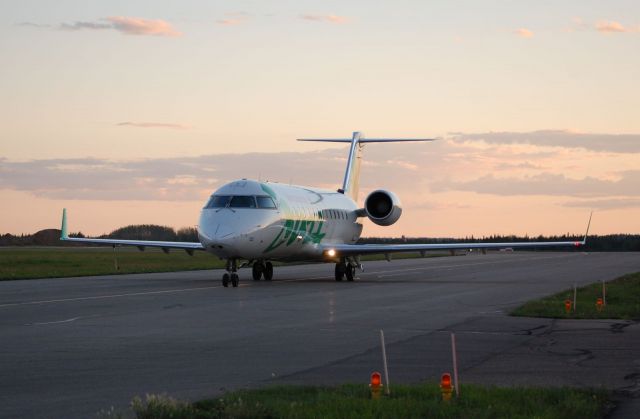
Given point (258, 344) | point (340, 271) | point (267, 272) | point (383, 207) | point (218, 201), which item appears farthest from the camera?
point (383, 207)

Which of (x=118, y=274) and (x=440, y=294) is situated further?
(x=118, y=274)

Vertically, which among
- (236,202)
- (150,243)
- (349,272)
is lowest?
(349,272)

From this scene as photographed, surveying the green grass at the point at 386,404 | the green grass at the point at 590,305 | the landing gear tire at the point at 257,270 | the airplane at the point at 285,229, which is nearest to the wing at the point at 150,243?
the airplane at the point at 285,229

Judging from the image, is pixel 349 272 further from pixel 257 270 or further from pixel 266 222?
pixel 266 222

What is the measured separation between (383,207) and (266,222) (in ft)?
31.1

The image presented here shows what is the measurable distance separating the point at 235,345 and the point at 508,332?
533cm

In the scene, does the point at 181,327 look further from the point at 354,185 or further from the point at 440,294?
the point at 354,185

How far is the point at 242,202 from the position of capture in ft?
118

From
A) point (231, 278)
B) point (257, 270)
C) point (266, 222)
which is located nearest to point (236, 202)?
point (266, 222)

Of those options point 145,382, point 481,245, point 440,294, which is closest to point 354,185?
point 481,245

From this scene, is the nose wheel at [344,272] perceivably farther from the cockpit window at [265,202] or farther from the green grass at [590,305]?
the green grass at [590,305]

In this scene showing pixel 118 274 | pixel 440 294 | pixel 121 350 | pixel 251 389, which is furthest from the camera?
pixel 118 274

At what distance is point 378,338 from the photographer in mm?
17688

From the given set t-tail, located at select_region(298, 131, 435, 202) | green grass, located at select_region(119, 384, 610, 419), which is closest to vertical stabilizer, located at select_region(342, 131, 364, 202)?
t-tail, located at select_region(298, 131, 435, 202)
